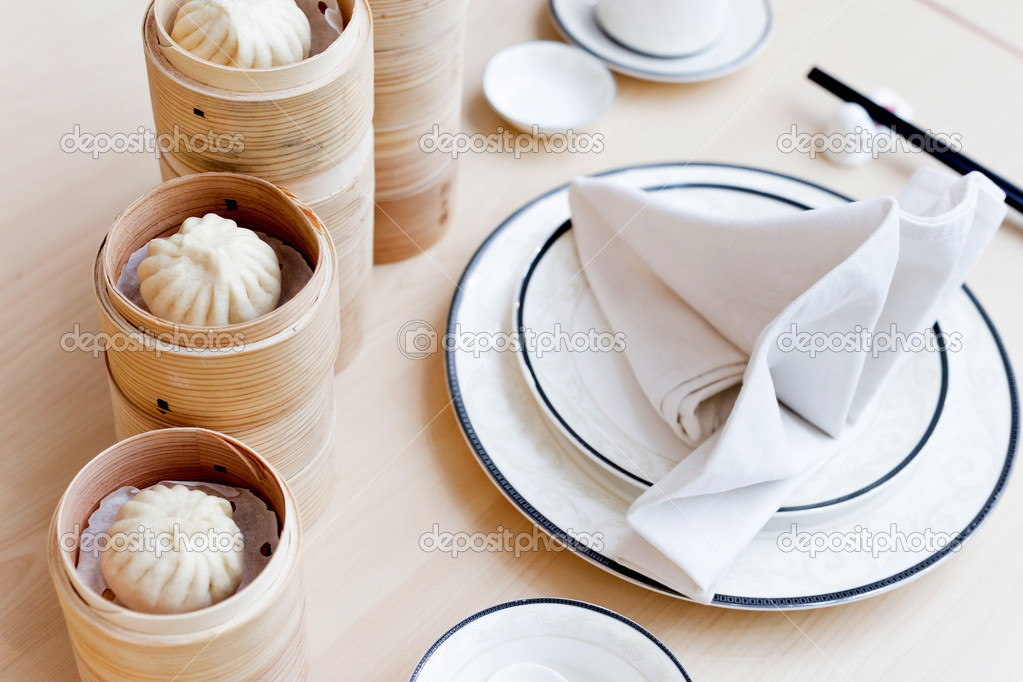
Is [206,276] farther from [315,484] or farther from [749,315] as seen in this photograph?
[749,315]

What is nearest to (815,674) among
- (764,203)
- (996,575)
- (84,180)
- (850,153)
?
(996,575)

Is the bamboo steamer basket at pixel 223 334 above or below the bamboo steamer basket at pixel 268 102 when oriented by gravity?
below

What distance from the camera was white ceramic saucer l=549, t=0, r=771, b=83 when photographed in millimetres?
814

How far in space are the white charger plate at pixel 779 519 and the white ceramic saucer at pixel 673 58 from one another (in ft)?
0.77

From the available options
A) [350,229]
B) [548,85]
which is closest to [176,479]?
[350,229]

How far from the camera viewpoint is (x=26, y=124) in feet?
2.34

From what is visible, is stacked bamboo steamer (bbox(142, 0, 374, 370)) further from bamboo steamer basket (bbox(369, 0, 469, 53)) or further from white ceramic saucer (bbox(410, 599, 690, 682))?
white ceramic saucer (bbox(410, 599, 690, 682))

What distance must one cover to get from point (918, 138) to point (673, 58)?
209mm

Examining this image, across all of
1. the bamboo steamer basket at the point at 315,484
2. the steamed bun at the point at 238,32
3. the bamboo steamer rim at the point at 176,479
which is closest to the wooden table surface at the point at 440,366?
the bamboo steamer basket at the point at 315,484

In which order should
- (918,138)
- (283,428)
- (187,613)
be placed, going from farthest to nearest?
(918,138) < (283,428) < (187,613)

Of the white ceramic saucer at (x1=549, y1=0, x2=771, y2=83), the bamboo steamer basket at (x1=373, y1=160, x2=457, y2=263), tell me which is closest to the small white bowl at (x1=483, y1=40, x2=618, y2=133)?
the white ceramic saucer at (x1=549, y1=0, x2=771, y2=83)

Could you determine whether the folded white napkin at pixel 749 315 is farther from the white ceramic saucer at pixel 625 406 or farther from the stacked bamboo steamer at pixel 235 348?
the stacked bamboo steamer at pixel 235 348

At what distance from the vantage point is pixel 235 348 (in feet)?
1.38

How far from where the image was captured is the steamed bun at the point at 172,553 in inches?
15.5
